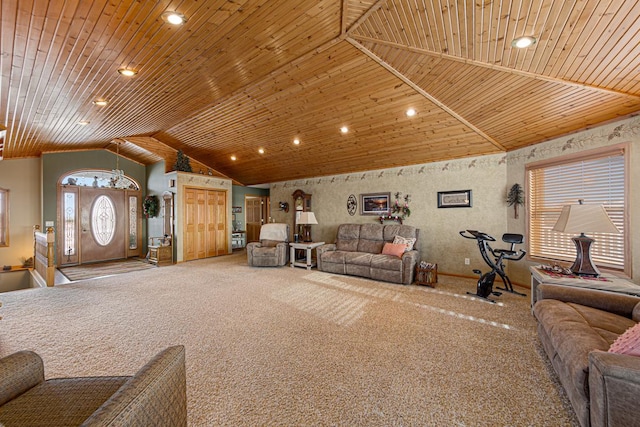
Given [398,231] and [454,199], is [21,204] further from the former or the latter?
[454,199]

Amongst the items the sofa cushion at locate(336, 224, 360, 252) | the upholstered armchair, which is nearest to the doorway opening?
the upholstered armchair

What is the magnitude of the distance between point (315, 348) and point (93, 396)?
67.2 inches

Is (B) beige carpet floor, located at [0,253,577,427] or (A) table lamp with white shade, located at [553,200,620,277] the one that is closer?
(B) beige carpet floor, located at [0,253,577,427]

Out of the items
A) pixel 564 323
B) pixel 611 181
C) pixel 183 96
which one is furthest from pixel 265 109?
pixel 611 181

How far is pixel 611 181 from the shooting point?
3299 mm

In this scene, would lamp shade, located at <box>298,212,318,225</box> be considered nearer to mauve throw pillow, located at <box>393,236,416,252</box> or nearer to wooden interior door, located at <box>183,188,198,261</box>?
mauve throw pillow, located at <box>393,236,416,252</box>

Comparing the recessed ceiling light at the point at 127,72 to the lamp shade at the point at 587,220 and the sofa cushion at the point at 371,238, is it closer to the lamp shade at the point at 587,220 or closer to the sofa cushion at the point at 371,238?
the sofa cushion at the point at 371,238

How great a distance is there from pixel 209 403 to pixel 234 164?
6802mm

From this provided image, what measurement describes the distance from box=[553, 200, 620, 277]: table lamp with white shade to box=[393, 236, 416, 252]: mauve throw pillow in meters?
2.46

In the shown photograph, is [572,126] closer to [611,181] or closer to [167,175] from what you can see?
[611,181]

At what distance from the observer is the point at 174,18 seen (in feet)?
7.22

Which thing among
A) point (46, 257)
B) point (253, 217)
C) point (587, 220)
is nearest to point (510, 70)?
point (587, 220)

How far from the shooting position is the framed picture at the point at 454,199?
5184mm

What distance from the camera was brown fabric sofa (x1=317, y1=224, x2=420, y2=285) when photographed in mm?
4734
